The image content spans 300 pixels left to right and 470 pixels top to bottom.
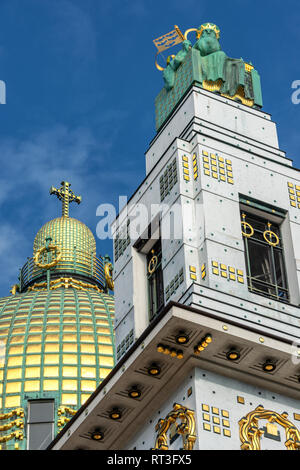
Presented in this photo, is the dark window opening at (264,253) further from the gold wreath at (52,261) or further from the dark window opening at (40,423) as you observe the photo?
the gold wreath at (52,261)

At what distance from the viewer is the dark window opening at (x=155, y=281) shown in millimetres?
35500

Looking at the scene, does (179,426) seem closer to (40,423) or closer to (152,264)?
(152,264)

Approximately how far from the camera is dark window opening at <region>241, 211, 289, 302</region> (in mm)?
35094

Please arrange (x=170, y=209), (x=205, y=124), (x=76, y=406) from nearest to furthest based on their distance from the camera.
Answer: (x=170, y=209) < (x=205, y=124) < (x=76, y=406)

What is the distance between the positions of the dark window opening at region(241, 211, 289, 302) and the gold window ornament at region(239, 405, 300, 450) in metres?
4.05

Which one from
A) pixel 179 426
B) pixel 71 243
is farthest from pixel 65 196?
pixel 179 426

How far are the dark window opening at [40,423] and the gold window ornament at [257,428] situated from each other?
3271 centimetres

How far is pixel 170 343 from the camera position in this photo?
31500 mm

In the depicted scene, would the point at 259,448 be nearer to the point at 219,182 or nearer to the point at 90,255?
the point at 219,182

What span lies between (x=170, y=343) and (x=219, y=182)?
5.58m

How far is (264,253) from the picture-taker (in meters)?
35.7

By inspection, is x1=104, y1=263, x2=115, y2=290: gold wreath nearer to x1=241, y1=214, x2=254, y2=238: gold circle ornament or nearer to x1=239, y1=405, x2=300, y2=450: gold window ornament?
x1=241, y1=214, x2=254, y2=238: gold circle ornament

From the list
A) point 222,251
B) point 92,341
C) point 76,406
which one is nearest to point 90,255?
point 92,341

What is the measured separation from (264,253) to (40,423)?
32827 millimetres
